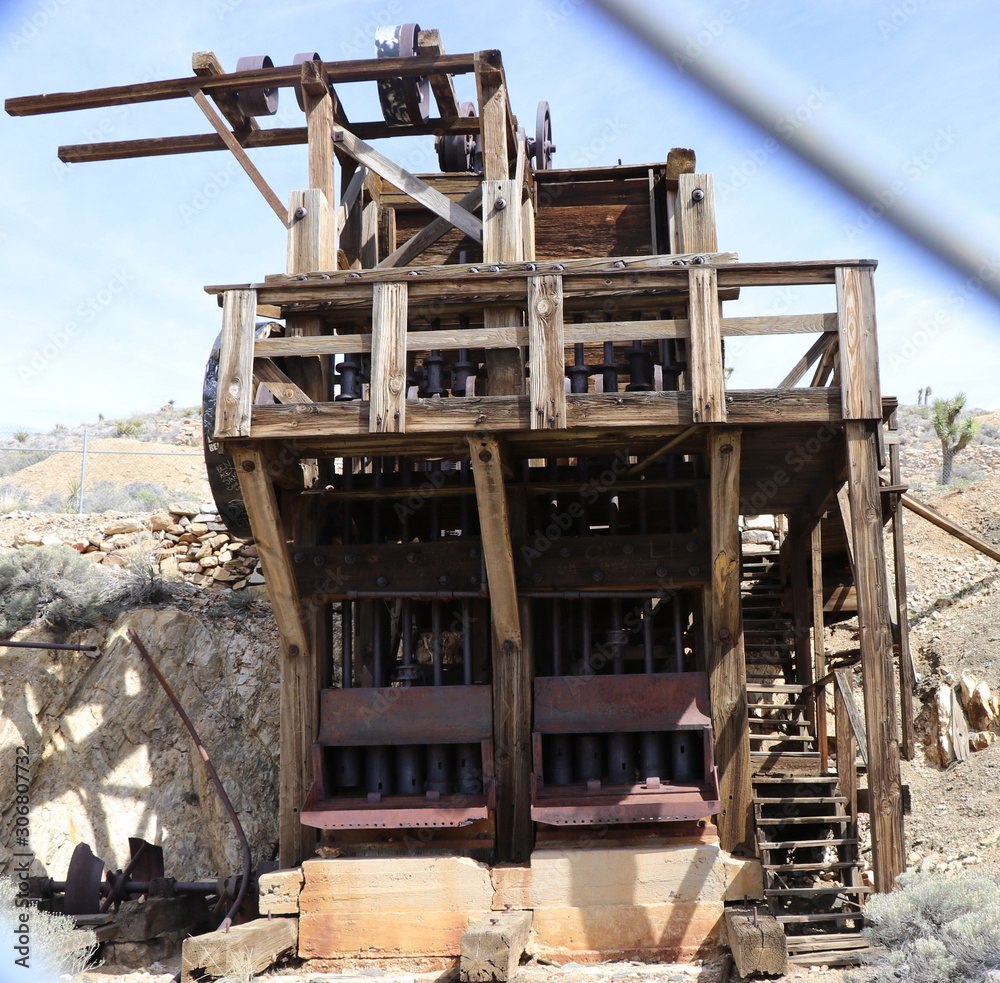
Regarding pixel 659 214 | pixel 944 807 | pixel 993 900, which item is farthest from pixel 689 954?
pixel 659 214

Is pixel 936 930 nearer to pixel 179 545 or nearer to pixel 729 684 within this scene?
pixel 729 684

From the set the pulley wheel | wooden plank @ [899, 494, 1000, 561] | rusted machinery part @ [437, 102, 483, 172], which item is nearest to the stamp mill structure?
rusted machinery part @ [437, 102, 483, 172]

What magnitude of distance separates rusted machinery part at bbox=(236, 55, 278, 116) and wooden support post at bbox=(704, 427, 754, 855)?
495cm

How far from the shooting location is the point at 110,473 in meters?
24.3

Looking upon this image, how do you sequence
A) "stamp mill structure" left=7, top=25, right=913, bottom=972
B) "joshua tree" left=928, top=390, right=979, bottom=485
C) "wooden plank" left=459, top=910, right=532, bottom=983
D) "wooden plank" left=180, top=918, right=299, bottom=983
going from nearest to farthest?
"wooden plank" left=459, top=910, right=532, bottom=983
"wooden plank" left=180, top=918, right=299, bottom=983
"stamp mill structure" left=7, top=25, right=913, bottom=972
"joshua tree" left=928, top=390, right=979, bottom=485

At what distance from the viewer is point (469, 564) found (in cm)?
830

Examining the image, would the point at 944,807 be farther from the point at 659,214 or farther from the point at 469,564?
the point at 659,214

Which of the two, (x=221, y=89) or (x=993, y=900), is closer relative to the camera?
(x=993, y=900)

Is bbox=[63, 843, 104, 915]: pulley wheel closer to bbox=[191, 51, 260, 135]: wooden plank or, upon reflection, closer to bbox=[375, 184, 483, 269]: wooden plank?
bbox=[375, 184, 483, 269]: wooden plank

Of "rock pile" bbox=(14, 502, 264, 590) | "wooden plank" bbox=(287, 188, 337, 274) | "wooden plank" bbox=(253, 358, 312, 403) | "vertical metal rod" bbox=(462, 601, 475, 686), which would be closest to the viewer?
"wooden plank" bbox=(253, 358, 312, 403)

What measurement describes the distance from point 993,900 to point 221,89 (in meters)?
8.21

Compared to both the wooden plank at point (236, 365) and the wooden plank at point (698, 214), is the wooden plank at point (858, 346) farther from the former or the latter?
the wooden plank at point (236, 365)

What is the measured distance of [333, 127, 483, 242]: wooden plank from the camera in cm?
820

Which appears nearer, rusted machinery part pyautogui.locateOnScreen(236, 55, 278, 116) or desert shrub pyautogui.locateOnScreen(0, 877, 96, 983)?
desert shrub pyautogui.locateOnScreen(0, 877, 96, 983)
